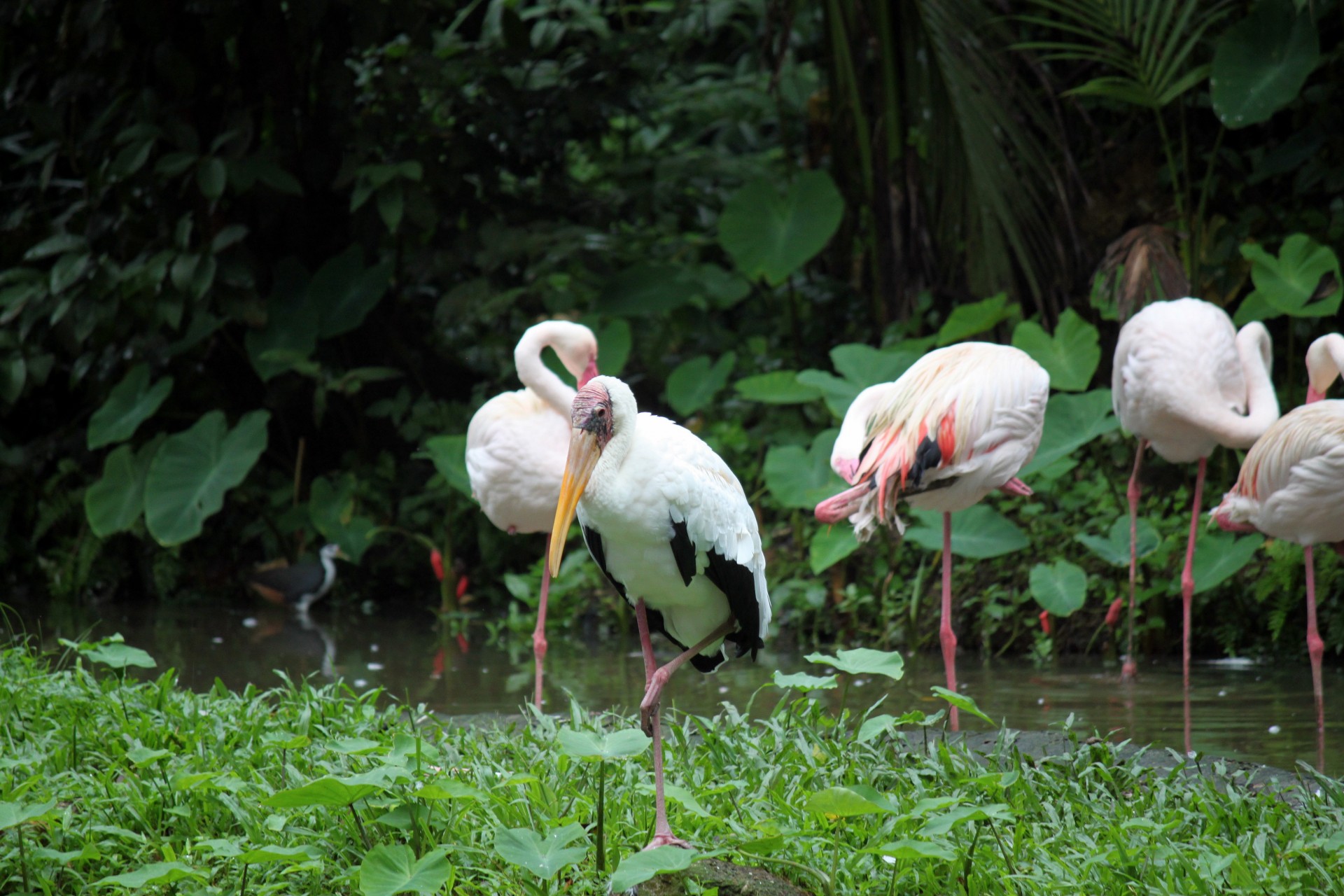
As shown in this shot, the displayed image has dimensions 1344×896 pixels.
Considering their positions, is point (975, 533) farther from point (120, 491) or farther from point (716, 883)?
point (120, 491)

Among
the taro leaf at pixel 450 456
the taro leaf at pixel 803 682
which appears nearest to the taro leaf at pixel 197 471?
the taro leaf at pixel 450 456

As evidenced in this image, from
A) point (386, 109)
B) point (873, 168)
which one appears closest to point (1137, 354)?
point (873, 168)

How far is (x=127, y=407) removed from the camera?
24.9 feet

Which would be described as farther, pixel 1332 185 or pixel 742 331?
pixel 742 331

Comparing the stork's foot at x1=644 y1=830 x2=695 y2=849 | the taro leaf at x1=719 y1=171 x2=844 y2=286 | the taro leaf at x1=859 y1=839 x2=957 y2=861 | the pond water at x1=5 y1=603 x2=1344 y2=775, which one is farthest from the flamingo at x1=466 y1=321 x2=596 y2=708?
the taro leaf at x1=719 y1=171 x2=844 y2=286

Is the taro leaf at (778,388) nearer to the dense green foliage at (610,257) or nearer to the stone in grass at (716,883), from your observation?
the dense green foliage at (610,257)

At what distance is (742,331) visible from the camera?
8.39 metres

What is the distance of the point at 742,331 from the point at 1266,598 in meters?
3.88

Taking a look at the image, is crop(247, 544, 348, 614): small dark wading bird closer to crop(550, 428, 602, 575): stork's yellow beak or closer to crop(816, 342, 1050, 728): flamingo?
crop(816, 342, 1050, 728): flamingo

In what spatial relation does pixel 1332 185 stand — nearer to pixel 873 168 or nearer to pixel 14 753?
pixel 873 168

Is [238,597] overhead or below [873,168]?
below

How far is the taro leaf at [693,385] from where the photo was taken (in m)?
7.21

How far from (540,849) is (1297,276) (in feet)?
15.3

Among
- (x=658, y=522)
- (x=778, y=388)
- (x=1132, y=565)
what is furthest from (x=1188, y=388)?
(x=658, y=522)
